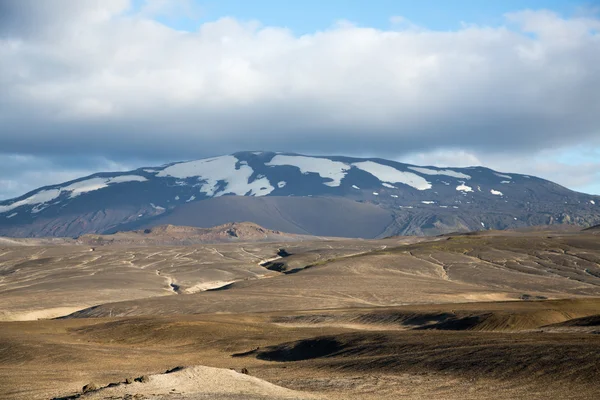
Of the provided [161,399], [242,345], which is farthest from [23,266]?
[161,399]

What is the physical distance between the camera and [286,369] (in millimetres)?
38875

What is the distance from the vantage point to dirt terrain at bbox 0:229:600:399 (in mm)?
30250

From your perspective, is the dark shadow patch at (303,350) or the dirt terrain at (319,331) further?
the dark shadow patch at (303,350)

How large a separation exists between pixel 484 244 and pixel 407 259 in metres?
26.2

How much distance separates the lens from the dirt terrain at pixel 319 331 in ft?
99.2

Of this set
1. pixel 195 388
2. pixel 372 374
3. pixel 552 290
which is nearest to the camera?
pixel 195 388

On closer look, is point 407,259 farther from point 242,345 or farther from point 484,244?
point 242,345

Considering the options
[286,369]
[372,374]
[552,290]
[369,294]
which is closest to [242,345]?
[286,369]

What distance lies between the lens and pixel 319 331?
2231 inches

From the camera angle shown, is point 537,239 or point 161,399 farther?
point 537,239

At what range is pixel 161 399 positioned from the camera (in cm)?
2558

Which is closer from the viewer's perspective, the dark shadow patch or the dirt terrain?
the dirt terrain

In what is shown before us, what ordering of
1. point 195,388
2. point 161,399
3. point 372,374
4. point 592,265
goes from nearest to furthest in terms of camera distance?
1. point 161,399
2. point 195,388
3. point 372,374
4. point 592,265

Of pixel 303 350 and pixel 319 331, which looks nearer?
pixel 303 350
